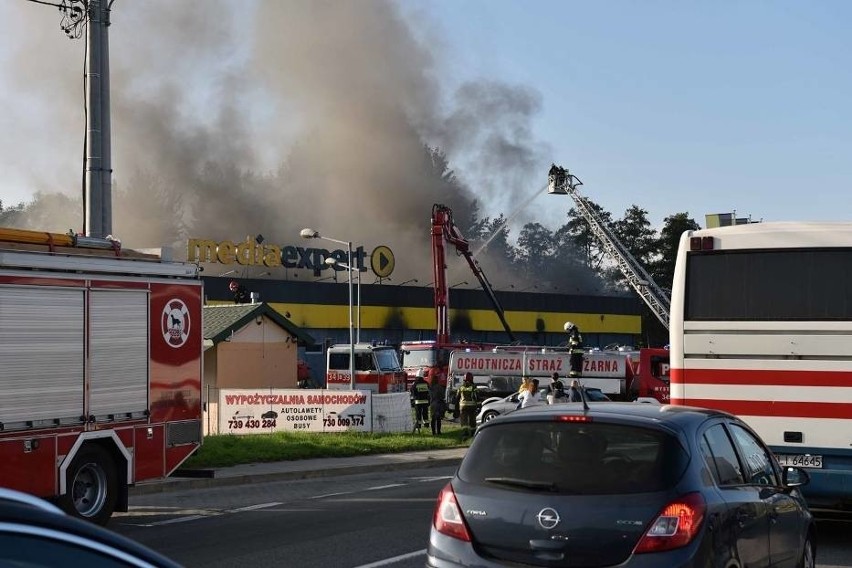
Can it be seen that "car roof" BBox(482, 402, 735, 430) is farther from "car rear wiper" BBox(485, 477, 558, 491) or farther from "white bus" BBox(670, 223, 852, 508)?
"white bus" BBox(670, 223, 852, 508)

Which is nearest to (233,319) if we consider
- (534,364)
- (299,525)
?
(534,364)

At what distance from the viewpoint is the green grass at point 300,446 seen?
67.8ft

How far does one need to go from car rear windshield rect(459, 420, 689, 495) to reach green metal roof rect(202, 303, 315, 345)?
1063 inches

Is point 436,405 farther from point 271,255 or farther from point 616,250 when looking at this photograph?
point 271,255

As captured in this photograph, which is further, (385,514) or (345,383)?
(345,383)

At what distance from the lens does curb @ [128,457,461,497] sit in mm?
16742

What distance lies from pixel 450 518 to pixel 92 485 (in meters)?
7.69

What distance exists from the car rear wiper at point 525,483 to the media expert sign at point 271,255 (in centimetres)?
5820

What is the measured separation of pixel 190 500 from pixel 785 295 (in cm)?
880

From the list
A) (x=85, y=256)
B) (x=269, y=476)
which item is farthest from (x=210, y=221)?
(x=85, y=256)

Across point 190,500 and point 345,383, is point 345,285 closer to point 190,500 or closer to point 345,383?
point 345,383

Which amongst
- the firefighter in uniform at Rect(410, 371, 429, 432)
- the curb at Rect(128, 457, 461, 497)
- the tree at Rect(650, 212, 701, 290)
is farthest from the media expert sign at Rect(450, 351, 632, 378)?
the tree at Rect(650, 212, 701, 290)

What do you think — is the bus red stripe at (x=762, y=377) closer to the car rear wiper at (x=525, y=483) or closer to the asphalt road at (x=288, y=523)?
the asphalt road at (x=288, y=523)

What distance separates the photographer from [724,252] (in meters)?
12.1
